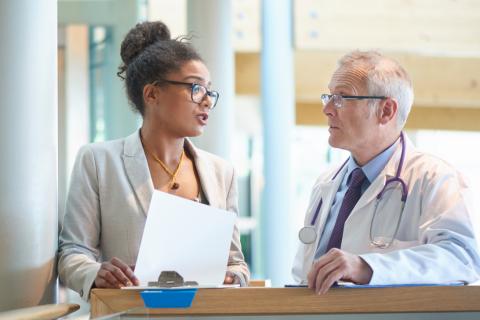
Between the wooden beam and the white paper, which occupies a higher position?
the wooden beam

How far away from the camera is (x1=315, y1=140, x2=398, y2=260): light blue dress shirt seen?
3021mm

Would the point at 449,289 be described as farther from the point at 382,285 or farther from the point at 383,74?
the point at 383,74

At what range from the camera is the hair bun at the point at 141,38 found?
3.19m

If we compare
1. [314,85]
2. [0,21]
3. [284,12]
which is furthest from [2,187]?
[314,85]

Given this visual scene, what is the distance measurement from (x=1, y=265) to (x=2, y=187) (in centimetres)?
22

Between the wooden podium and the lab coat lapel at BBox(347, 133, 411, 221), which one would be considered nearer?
the wooden podium

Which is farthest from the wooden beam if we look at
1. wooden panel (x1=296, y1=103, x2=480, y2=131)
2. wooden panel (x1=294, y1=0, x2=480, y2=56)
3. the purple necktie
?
the purple necktie

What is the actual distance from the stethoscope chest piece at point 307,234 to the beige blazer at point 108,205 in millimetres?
207

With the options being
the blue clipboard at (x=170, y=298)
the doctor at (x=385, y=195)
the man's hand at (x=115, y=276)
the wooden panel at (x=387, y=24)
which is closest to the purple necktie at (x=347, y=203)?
the doctor at (x=385, y=195)

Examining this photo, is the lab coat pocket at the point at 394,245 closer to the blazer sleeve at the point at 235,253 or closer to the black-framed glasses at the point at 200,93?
the blazer sleeve at the point at 235,253

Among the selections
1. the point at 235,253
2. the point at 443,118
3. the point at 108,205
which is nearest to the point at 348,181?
the point at 235,253

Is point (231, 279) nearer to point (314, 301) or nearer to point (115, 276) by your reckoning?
point (115, 276)

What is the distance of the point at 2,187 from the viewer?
2604 millimetres

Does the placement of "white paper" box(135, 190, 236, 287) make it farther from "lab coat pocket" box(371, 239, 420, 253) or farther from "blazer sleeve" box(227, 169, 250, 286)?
"lab coat pocket" box(371, 239, 420, 253)
